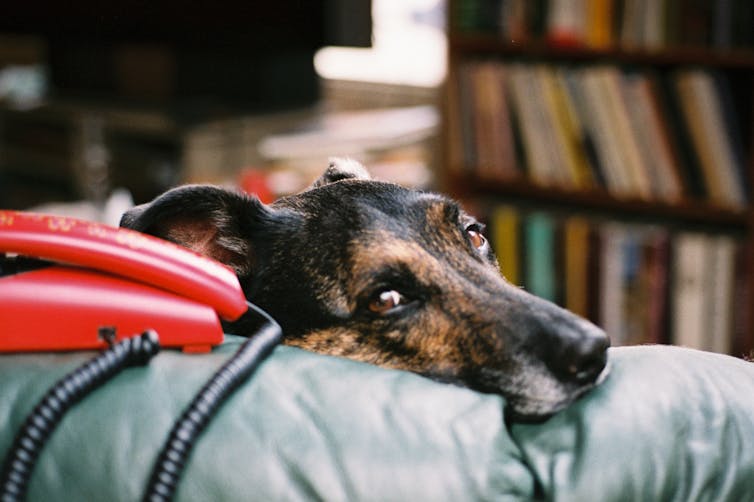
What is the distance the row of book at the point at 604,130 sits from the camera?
273cm

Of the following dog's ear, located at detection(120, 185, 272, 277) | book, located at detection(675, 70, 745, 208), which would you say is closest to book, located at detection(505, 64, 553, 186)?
book, located at detection(675, 70, 745, 208)

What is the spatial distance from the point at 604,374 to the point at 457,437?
18 centimetres

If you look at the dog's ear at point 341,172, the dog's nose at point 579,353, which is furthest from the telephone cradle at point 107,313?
the dog's ear at point 341,172

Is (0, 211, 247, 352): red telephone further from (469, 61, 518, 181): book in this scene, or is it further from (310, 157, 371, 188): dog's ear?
A: (469, 61, 518, 181): book

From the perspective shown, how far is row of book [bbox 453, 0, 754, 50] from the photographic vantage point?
105 inches

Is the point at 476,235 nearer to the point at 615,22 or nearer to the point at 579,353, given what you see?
the point at 579,353

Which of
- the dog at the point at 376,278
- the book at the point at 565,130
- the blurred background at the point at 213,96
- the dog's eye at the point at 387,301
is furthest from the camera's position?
the blurred background at the point at 213,96

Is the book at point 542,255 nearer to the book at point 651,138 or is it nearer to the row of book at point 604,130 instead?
the row of book at point 604,130

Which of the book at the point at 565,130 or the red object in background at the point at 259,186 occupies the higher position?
the book at the point at 565,130

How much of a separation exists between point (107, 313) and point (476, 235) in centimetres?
67

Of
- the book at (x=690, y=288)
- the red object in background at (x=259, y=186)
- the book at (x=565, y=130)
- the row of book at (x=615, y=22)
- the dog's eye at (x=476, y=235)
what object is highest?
the row of book at (x=615, y=22)

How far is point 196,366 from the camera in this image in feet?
2.24

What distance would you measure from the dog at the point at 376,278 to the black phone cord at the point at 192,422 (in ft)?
0.93

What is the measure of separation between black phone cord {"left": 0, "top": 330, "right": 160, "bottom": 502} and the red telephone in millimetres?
49
